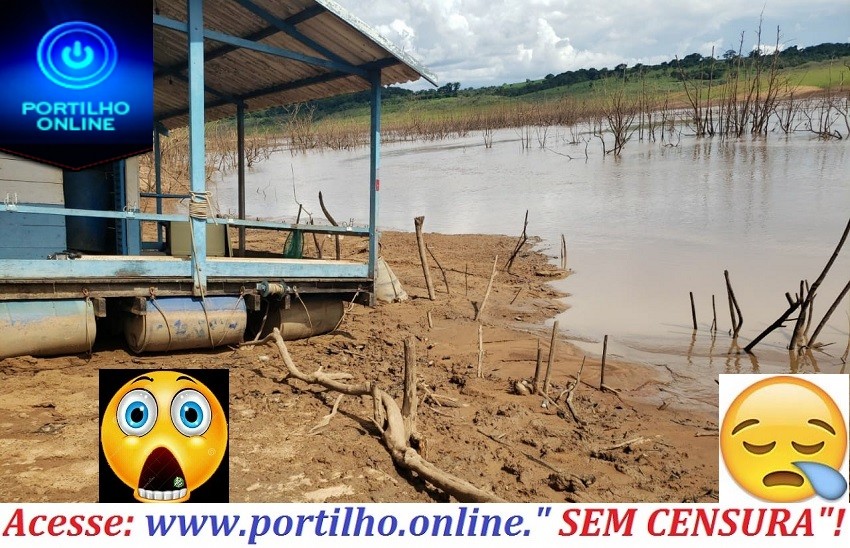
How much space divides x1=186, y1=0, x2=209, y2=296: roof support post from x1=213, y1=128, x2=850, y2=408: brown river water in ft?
13.2

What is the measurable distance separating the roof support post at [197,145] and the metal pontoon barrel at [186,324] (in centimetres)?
16

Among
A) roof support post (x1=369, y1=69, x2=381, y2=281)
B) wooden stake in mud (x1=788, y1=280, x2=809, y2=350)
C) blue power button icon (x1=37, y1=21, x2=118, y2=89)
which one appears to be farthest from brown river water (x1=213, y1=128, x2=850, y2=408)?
blue power button icon (x1=37, y1=21, x2=118, y2=89)

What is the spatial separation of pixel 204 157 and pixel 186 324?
52.9 inches

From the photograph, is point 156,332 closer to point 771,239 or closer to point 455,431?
point 455,431

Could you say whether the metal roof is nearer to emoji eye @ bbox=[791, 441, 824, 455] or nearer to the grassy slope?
emoji eye @ bbox=[791, 441, 824, 455]

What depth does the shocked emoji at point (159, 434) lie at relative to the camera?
255 centimetres

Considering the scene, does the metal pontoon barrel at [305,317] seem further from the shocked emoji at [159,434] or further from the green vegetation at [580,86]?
the green vegetation at [580,86]

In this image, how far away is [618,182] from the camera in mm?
21125

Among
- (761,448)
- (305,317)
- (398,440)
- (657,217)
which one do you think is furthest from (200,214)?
(657,217)

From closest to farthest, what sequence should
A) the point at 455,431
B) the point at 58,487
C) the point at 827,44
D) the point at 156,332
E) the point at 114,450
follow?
the point at 114,450, the point at 58,487, the point at 455,431, the point at 156,332, the point at 827,44

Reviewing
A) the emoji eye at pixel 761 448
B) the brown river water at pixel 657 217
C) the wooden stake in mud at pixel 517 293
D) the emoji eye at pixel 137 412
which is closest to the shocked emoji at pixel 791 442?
the emoji eye at pixel 761 448

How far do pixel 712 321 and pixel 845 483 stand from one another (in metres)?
5.40

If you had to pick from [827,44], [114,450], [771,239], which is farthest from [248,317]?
[827,44]

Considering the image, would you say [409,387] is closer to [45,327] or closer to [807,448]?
[807,448]
